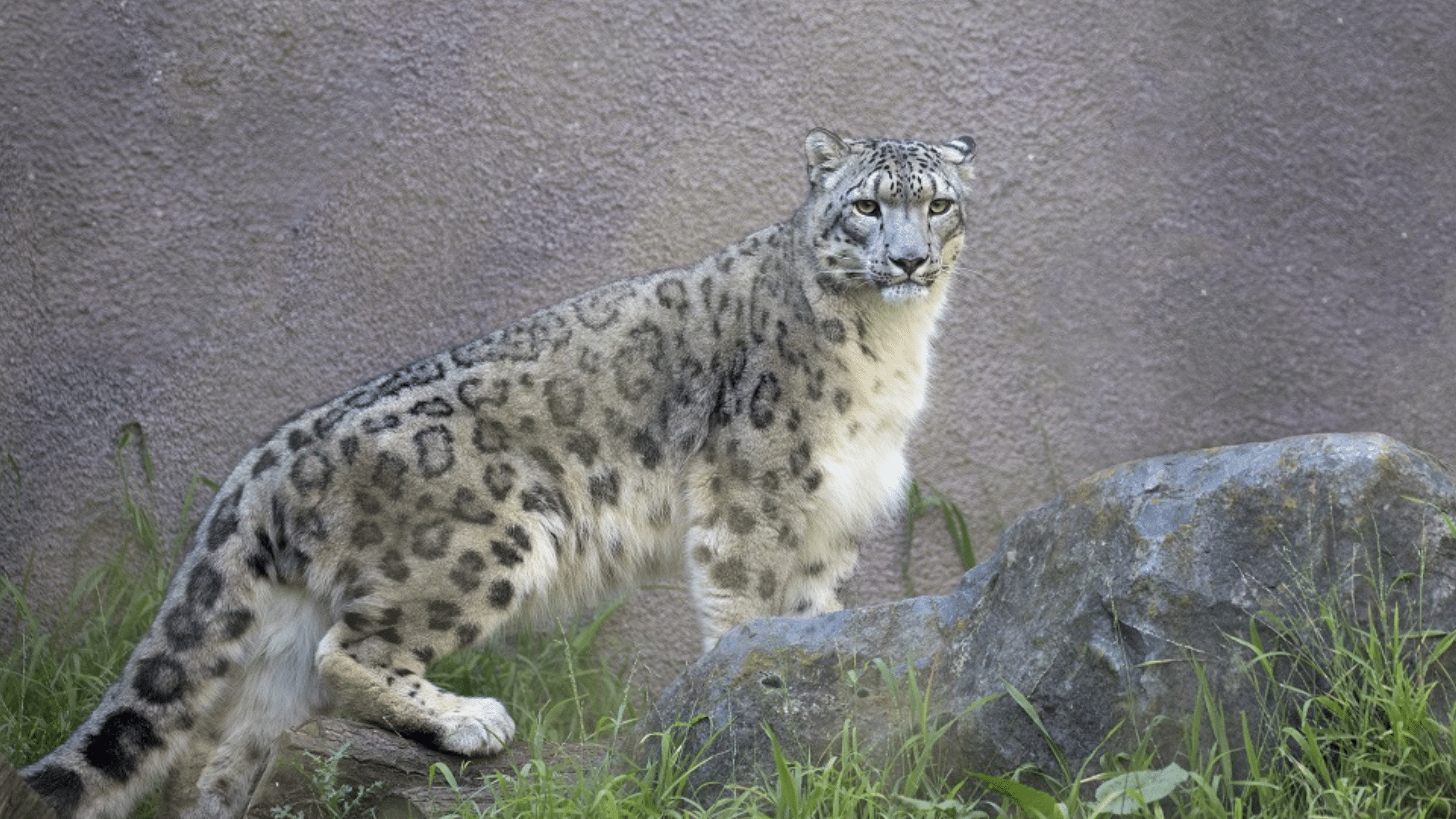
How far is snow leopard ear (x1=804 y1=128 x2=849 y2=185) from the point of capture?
5.18 m

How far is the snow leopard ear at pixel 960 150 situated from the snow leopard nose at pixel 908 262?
536 millimetres

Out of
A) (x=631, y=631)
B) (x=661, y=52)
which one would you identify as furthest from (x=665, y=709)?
(x=661, y=52)

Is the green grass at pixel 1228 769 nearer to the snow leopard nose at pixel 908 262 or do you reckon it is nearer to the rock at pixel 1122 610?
the rock at pixel 1122 610

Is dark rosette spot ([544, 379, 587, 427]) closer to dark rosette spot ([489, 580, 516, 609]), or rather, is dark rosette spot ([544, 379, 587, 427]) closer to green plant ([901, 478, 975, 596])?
dark rosette spot ([489, 580, 516, 609])

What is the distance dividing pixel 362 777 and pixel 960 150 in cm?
272

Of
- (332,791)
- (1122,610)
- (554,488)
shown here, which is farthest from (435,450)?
(1122,610)

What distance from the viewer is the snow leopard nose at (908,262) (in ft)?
15.9

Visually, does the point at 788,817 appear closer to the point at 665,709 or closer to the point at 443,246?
the point at 665,709

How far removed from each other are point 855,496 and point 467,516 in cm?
119

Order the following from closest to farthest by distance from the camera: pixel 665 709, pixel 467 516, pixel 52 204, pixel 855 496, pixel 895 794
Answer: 1. pixel 895 794
2. pixel 665 709
3. pixel 467 516
4. pixel 855 496
5. pixel 52 204

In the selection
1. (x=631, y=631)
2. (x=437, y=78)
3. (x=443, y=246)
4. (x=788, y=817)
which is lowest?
(x=631, y=631)

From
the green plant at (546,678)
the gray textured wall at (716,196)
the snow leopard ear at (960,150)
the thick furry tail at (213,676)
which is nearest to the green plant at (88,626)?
the gray textured wall at (716,196)

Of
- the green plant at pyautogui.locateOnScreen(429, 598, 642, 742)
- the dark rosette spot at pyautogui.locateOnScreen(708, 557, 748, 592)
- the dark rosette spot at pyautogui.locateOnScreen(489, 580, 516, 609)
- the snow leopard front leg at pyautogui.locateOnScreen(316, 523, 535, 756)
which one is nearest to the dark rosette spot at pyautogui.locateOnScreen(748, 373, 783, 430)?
the dark rosette spot at pyautogui.locateOnScreen(708, 557, 748, 592)

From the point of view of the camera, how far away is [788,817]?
11.0 feet
